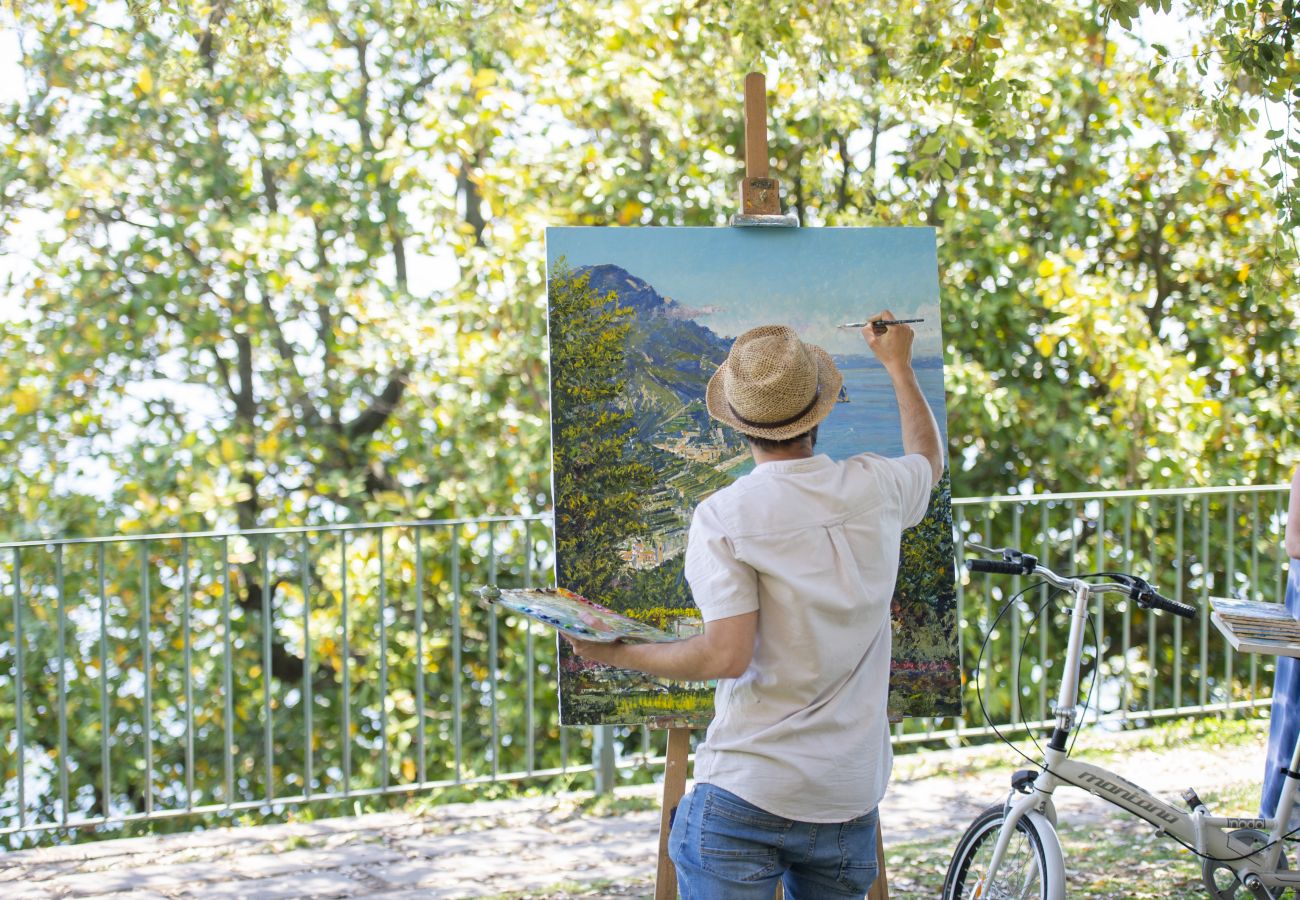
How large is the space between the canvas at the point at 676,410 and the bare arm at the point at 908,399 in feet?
0.50

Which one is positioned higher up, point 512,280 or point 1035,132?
point 1035,132

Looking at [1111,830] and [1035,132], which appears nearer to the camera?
[1111,830]

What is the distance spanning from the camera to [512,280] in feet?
19.0

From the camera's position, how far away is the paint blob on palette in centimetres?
179

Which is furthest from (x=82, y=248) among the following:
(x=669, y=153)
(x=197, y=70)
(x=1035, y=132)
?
(x=1035, y=132)

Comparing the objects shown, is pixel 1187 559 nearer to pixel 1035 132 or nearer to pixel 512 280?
pixel 1035 132

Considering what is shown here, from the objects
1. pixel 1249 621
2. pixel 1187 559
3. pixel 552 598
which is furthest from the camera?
pixel 1187 559

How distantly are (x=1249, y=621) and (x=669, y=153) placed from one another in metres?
3.75

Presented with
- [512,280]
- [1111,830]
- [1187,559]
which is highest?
[512,280]

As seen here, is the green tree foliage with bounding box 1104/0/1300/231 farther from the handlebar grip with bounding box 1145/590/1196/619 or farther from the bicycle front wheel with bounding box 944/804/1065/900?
the bicycle front wheel with bounding box 944/804/1065/900

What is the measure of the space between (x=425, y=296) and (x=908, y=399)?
4445 millimetres

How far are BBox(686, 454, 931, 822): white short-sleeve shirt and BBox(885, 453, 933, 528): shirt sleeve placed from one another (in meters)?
0.07

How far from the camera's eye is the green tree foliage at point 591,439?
2.76 metres

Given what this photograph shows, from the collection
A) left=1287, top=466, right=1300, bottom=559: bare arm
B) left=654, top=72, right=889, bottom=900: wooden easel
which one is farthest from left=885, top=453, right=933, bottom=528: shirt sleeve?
left=1287, top=466, right=1300, bottom=559: bare arm
